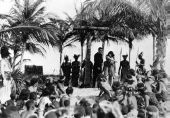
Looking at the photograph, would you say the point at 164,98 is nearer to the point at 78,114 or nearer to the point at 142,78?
the point at 142,78

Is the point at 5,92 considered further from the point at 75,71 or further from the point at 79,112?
the point at 75,71

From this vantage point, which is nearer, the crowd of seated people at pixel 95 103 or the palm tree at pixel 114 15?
the crowd of seated people at pixel 95 103

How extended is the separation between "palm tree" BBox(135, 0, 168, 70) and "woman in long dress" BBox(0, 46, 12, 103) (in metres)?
6.42

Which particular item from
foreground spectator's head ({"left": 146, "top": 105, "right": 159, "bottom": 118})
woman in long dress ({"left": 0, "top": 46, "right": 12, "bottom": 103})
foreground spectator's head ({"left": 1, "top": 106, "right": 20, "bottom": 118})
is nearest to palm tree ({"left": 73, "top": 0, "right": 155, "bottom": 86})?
woman in long dress ({"left": 0, "top": 46, "right": 12, "bottom": 103})

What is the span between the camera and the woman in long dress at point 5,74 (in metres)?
9.22

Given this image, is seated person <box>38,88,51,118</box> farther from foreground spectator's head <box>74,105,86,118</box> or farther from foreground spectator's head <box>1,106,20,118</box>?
foreground spectator's head <box>1,106,20,118</box>

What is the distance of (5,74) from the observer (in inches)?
374

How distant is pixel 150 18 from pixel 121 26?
6.20ft

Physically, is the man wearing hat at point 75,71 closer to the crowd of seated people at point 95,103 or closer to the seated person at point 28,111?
the crowd of seated people at point 95,103

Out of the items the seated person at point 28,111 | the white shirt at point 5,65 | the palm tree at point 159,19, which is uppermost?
the palm tree at point 159,19

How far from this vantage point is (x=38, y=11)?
693 inches

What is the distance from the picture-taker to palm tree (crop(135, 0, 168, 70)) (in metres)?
14.3

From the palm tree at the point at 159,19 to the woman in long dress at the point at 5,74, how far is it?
6.42 meters

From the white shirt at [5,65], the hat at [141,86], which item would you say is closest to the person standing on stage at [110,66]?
the hat at [141,86]
